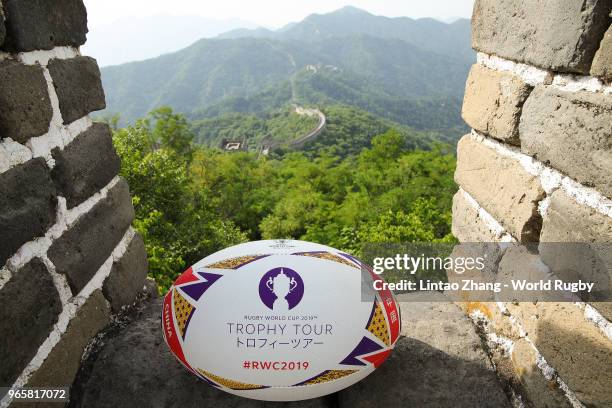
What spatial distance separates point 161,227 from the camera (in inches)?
663

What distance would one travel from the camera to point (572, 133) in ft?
5.32

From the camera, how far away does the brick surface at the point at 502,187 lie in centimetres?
197

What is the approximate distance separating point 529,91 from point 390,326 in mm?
1248

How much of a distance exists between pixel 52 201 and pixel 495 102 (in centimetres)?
219

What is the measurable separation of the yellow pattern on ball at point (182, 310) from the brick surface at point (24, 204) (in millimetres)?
676

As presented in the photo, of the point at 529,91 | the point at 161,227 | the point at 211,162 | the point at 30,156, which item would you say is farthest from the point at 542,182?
the point at 211,162

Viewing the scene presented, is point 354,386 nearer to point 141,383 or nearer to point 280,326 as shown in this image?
point 280,326

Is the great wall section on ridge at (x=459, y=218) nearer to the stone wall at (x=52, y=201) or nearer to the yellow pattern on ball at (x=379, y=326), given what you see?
the stone wall at (x=52, y=201)

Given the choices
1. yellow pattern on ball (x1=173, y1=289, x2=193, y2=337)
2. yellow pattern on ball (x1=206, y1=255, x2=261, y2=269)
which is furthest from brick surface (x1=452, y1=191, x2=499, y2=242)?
yellow pattern on ball (x1=173, y1=289, x2=193, y2=337)

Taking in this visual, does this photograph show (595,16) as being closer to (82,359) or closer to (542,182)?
(542,182)

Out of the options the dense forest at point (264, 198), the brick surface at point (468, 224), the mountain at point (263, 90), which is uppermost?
the brick surface at point (468, 224)

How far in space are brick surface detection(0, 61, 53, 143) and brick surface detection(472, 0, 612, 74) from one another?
2.15m

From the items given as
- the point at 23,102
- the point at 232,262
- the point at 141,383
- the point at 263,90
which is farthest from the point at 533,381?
the point at 263,90

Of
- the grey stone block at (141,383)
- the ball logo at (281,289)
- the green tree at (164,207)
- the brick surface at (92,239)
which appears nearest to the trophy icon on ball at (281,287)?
the ball logo at (281,289)
